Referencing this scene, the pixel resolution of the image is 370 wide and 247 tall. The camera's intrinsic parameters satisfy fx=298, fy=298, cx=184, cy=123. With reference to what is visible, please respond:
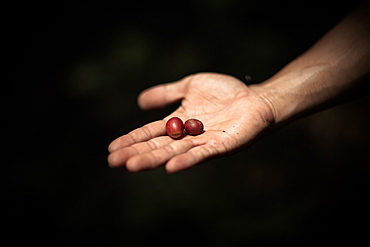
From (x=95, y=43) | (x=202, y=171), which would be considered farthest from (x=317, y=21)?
(x=95, y=43)

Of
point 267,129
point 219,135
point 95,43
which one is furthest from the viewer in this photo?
point 95,43

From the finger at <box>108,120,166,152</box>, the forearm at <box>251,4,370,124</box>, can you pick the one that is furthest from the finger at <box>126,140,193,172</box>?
the forearm at <box>251,4,370,124</box>

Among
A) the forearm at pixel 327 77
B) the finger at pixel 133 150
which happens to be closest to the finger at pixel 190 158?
the finger at pixel 133 150

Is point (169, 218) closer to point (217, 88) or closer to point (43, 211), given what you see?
point (43, 211)

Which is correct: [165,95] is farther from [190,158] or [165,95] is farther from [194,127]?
[190,158]

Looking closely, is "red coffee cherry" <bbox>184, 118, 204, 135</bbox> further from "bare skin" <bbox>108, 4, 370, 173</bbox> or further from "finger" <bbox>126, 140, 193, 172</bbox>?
"finger" <bbox>126, 140, 193, 172</bbox>

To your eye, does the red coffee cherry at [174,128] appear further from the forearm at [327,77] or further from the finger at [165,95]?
the forearm at [327,77]
